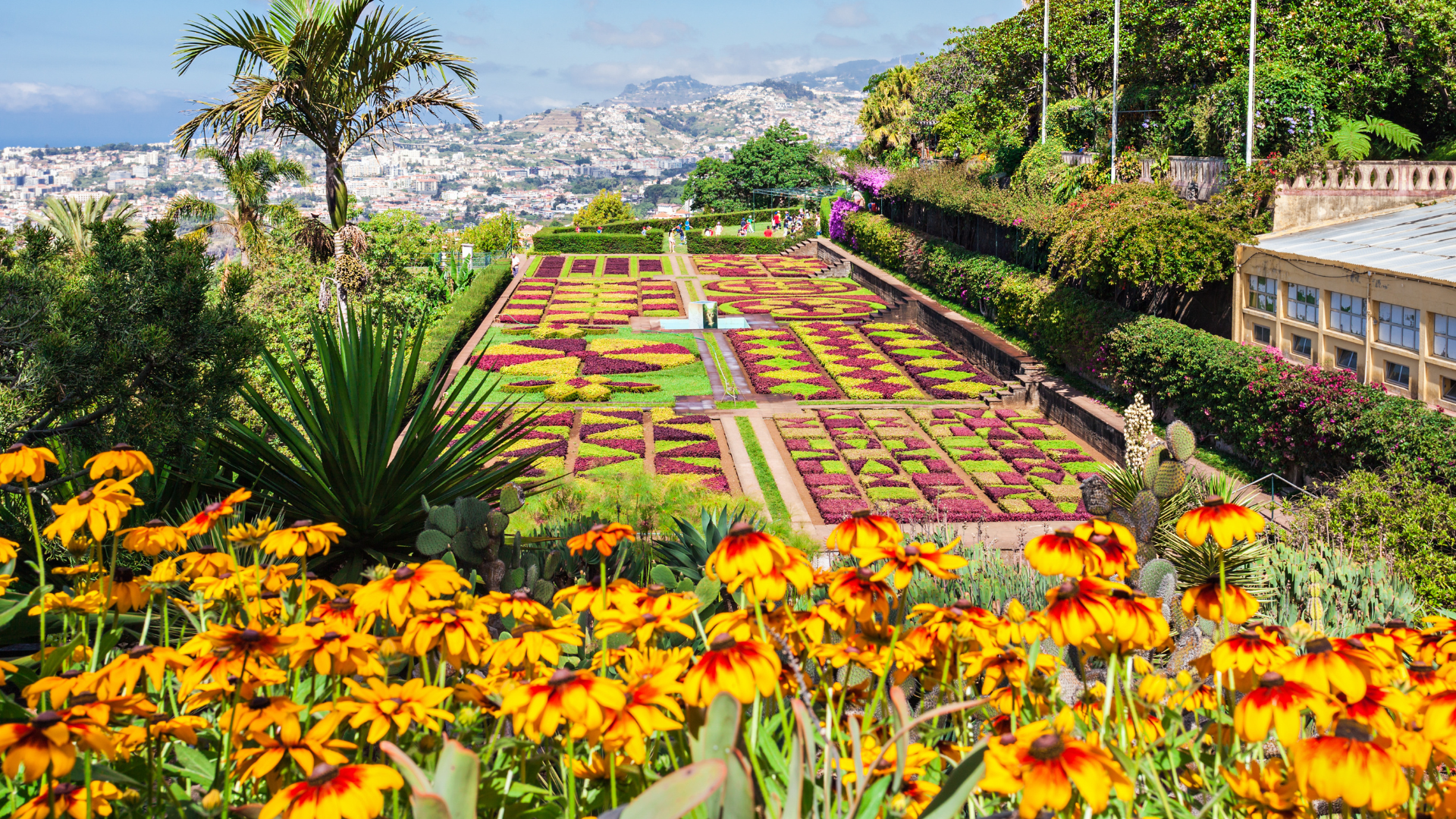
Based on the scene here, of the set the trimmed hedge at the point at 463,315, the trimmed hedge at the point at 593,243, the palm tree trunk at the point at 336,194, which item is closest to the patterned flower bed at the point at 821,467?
the trimmed hedge at the point at 463,315

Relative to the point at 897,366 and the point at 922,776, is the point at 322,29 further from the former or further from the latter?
the point at 897,366

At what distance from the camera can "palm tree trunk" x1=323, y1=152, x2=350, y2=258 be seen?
11.2m

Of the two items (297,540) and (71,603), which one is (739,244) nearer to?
(297,540)

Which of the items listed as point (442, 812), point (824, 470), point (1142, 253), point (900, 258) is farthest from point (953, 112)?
point (442, 812)

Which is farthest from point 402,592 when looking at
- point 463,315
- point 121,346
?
point 463,315

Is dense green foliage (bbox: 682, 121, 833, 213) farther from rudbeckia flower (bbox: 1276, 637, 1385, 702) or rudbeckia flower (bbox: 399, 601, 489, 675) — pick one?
rudbeckia flower (bbox: 1276, 637, 1385, 702)

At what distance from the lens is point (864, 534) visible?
2.29m

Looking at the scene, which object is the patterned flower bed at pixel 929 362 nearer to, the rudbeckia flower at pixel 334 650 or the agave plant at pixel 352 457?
the agave plant at pixel 352 457

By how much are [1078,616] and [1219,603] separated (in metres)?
0.51

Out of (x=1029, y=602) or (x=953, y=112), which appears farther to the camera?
(x=953, y=112)

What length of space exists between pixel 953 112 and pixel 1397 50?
17561mm

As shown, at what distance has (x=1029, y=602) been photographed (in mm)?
5590

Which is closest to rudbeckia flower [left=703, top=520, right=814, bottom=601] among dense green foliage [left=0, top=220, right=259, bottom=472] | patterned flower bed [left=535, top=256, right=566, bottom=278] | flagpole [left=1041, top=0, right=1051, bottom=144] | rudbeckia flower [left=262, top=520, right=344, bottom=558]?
rudbeckia flower [left=262, top=520, right=344, bottom=558]

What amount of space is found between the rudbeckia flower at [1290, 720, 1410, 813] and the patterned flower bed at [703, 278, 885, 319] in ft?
86.0
